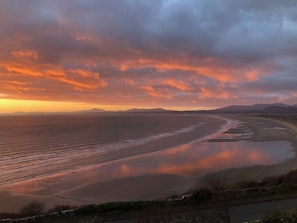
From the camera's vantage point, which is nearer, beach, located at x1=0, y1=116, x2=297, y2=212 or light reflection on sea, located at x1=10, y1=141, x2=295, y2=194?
beach, located at x1=0, y1=116, x2=297, y2=212

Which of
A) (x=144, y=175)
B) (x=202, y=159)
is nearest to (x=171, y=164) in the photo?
(x=202, y=159)

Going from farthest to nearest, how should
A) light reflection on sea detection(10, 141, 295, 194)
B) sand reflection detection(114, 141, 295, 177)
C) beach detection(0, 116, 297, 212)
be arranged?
sand reflection detection(114, 141, 295, 177) → light reflection on sea detection(10, 141, 295, 194) → beach detection(0, 116, 297, 212)

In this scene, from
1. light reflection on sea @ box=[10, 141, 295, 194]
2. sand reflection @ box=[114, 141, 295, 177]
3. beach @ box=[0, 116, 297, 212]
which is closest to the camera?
beach @ box=[0, 116, 297, 212]

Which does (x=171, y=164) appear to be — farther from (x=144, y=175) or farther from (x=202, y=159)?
(x=144, y=175)

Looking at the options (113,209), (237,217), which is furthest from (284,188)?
(113,209)

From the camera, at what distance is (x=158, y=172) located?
34438mm

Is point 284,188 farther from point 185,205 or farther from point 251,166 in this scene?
point 251,166

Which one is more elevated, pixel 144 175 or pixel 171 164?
pixel 171 164

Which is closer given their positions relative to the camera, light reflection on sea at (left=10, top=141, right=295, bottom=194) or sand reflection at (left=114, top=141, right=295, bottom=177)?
light reflection on sea at (left=10, top=141, right=295, bottom=194)

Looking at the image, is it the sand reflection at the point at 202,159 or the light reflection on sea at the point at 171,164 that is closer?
the light reflection on sea at the point at 171,164

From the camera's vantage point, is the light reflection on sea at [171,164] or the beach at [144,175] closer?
the beach at [144,175]

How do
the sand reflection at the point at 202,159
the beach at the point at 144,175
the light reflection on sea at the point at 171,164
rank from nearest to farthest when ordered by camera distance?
the beach at the point at 144,175 < the light reflection on sea at the point at 171,164 < the sand reflection at the point at 202,159

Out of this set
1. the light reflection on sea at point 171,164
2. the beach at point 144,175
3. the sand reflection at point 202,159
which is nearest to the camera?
the beach at point 144,175

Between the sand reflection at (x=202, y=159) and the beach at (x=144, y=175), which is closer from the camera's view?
the beach at (x=144, y=175)
